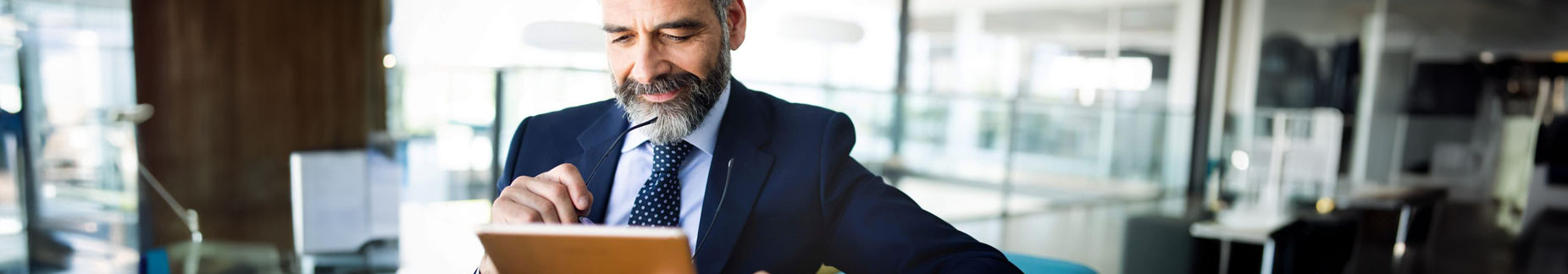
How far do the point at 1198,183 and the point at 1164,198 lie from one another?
0.32m

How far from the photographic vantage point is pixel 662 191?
133cm

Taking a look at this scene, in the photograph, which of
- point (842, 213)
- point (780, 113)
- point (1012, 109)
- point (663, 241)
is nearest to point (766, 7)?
point (780, 113)

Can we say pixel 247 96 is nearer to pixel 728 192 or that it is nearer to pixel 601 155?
pixel 601 155

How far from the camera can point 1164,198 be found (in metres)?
5.58

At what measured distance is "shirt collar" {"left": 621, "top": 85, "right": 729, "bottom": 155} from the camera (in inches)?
52.5

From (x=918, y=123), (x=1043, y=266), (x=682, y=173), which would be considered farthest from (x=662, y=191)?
(x=918, y=123)

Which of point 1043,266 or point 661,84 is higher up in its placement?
point 661,84

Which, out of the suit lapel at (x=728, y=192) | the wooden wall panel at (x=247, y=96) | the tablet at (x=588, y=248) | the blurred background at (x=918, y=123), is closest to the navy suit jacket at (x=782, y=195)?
the suit lapel at (x=728, y=192)

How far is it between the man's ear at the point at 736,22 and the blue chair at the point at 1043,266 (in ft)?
3.78

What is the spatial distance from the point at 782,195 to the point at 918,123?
8.48 ft

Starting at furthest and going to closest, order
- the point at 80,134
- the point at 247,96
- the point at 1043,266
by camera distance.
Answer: the point at 247,96 < the point at 80,134 < the point at 1043,266

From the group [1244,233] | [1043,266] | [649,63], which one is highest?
[649,63]

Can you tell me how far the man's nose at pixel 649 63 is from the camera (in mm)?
1201

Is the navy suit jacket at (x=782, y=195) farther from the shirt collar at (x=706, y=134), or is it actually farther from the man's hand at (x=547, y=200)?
the man's hand at (x=547, y=200)
